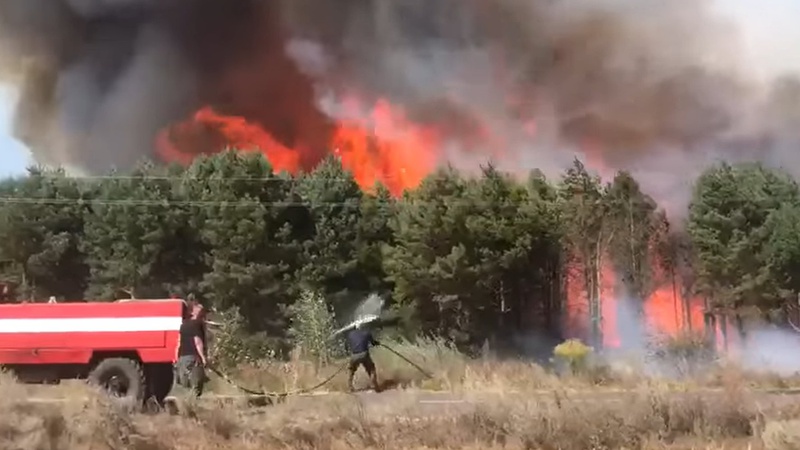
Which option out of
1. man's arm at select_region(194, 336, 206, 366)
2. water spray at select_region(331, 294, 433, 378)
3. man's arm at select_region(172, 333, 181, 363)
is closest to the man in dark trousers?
man's arm at select_region(194, 336, 206, 366)

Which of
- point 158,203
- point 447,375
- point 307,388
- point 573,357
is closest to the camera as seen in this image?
point 307,388

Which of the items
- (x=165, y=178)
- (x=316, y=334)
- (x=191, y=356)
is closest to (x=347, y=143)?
(x=165, y=178)

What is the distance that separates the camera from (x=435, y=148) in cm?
4728

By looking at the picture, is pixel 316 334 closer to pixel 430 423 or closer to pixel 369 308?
pixel 369 308

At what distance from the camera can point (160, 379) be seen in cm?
1780

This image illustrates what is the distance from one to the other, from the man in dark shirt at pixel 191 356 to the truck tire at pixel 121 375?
820mm

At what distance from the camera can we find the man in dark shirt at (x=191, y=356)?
17.6 metres

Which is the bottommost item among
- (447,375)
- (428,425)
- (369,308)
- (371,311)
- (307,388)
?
(428,425)

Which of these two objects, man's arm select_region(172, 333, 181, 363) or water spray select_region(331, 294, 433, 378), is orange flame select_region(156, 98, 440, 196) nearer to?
water spray select_region(331, 294, 433, 378)

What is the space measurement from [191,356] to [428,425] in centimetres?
660

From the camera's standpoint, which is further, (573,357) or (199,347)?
(573,357)

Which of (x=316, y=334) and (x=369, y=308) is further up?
(x=369, y=308)

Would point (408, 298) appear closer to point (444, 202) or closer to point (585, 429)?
point (444, 202)

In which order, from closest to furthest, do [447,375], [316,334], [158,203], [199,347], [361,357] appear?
[199,347] → [361,357] → [447,375] → [316,334] → [158,203]
